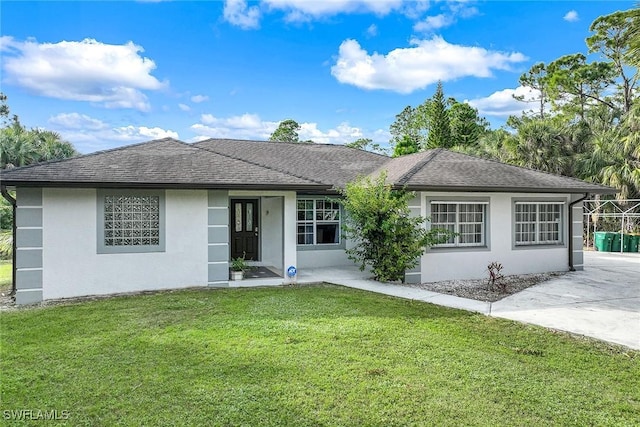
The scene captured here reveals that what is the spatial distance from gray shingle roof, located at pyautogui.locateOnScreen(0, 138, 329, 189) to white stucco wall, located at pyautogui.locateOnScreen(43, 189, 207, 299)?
45 cm

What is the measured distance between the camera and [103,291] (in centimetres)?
969

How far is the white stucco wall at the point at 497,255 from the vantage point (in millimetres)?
11852

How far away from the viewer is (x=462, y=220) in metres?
12.4

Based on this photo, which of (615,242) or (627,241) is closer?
(627,241)

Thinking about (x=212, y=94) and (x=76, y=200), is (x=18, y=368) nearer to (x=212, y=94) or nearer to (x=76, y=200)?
(x=76, y=200)

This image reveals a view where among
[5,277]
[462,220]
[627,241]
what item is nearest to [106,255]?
[5,277]

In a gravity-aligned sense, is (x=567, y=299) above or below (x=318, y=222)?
below

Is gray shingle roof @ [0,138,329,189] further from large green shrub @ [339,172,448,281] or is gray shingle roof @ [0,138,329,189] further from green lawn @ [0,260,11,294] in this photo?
green lawn @ [0,260,11,294]

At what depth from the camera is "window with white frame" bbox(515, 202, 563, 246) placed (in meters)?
13.0

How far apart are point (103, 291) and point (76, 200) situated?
2.17m

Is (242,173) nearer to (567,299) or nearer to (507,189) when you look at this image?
(507,189)

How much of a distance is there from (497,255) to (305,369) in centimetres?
919

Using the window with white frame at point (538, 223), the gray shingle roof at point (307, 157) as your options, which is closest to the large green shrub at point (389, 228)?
the gray shingle roof at point (307, 157)

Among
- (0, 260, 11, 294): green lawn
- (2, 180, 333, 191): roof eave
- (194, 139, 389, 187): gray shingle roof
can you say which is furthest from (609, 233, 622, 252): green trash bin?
(0, 260, 11, 294): green lawn
